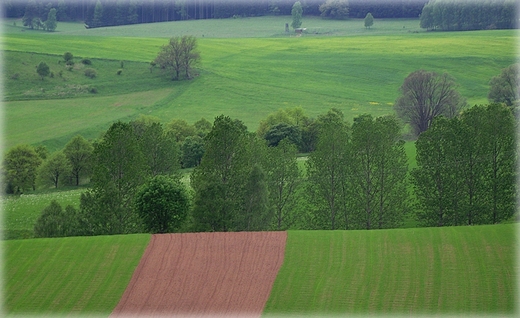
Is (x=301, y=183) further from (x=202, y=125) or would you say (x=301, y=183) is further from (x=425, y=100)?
(x=425, y=100)

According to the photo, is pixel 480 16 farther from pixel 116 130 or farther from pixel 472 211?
pixel 116 130

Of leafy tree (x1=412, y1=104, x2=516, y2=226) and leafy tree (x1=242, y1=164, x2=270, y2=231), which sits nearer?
leafy tree (x1=242, y1=164, x2=270, y2=231)

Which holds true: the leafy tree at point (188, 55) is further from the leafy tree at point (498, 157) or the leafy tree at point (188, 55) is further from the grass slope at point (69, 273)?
the grass slope at point (69, 273)

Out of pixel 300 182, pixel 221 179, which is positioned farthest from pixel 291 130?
pixel 221 179

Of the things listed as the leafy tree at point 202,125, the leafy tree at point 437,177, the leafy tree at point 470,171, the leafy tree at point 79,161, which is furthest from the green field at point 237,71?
the leafy tree at point 470,171

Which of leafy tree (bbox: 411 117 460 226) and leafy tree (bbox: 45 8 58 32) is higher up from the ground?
leafy tree (bbox: 45 8 58 32)

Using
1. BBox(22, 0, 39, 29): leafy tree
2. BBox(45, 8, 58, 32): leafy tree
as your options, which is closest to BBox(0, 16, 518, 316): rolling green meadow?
BBox(22, 0, 39, 29): leafy tree

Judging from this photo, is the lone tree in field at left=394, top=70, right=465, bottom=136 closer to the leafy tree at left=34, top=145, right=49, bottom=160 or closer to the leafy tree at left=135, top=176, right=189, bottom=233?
the leafy tree at left=34, top=145, right=49, bottom=160
